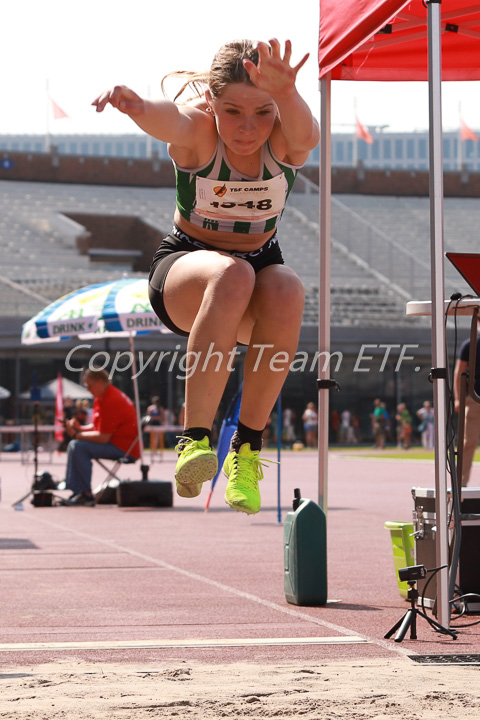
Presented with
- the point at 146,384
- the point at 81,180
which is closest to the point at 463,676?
the point at 146,384

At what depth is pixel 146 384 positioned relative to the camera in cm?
3591

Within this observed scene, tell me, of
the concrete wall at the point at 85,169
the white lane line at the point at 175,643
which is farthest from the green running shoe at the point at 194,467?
the concrete wall at the point at 85,169

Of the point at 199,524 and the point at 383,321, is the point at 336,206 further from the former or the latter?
the point at 199,524

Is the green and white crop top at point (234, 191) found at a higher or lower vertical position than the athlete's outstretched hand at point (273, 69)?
lower

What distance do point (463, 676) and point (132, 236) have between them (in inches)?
1637

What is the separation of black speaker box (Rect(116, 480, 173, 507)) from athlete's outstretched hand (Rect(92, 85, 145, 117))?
1031 centimetres

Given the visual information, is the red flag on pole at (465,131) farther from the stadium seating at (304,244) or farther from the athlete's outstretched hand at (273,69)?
the athlete's outstretched hand at (273,69)

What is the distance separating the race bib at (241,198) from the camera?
14.6 feet

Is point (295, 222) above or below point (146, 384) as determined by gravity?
above

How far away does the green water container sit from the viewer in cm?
653

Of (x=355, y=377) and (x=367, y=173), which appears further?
(x=367, y=173)

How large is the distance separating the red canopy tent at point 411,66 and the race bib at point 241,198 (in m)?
1.41

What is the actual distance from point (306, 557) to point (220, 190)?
2819 millimetres

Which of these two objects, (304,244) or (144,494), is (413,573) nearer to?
(144,494)
